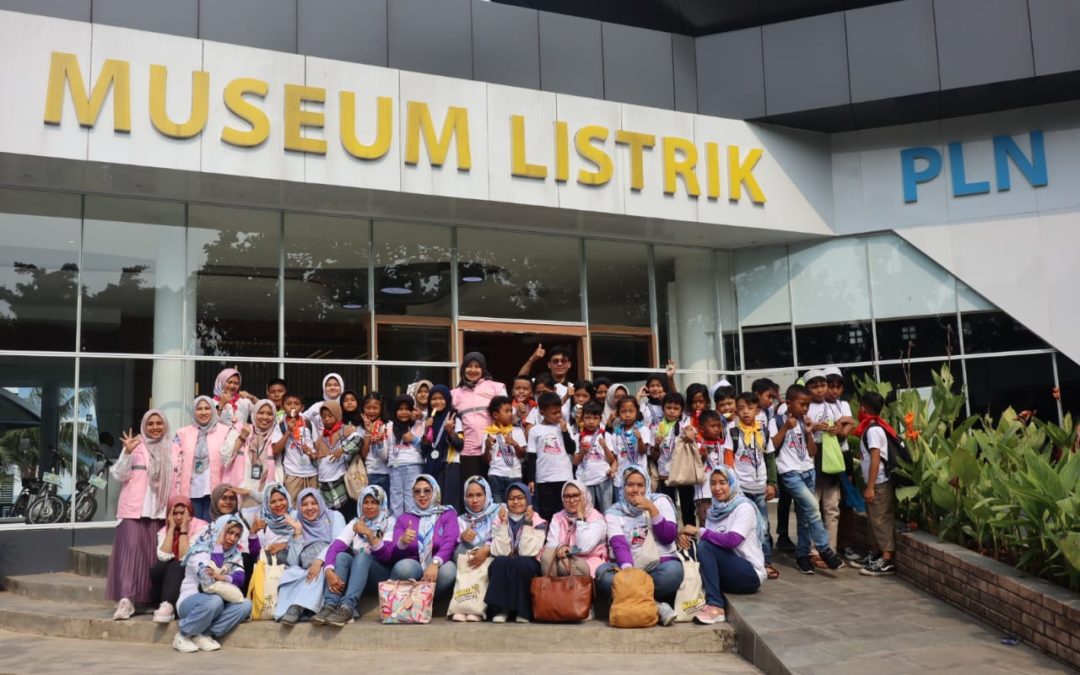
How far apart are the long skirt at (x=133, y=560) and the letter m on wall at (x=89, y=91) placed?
457 centimetres

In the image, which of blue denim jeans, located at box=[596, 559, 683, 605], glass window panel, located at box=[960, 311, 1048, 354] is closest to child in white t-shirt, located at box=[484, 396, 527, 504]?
blue denim jeans, located at box=[596, 559, 683, 605]

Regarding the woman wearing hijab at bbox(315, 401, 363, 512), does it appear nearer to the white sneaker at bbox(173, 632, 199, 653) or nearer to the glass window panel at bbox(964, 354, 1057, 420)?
the white sneaker at bbox(173, 632, 199, 653)

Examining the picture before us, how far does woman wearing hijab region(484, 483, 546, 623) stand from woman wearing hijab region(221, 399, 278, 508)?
2.43 metres

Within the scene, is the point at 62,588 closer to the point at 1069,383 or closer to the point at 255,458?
the point at 255,458

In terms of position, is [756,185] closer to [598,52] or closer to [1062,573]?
[598,52]

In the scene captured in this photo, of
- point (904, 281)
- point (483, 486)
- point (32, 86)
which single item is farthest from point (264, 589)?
point (904, 281)

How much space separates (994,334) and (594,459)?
8.30 m

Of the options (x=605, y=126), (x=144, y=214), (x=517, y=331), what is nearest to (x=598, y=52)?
(x=605, y=126)

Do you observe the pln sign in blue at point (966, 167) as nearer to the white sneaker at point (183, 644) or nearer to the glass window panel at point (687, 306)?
the glass window panel at point (687, 306)

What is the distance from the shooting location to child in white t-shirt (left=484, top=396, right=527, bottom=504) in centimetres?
806

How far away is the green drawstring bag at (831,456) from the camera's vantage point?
8.30 metres

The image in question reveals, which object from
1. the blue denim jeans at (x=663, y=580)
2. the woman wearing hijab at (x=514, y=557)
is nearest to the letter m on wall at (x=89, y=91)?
the woman wearing hijab at (x=514, y=557)

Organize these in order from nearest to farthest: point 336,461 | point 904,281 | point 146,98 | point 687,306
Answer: point 336,461 < point 146,98 < point 904,281 < point 687,306

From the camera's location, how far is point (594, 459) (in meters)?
7.95
